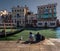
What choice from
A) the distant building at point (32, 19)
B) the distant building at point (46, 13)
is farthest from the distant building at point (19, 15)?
the distant building at point (46, 13)

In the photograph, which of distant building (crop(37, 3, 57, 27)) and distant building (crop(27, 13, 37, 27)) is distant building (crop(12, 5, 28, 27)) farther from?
distant building (crop(37, 3, 57, 27))

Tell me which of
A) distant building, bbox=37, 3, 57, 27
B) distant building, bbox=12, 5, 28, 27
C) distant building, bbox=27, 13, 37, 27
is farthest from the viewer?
distant building, bbox=12, 5, 28, 27

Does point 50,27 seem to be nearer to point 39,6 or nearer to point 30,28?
point 30,28

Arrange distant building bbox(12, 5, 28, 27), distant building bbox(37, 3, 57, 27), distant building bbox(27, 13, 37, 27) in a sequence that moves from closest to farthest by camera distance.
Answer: distant building bbox(37, 3, 57, 27) < distant building bbox(27, 13, 37, 27) < distant building bbox(12, 5, 28, 27)

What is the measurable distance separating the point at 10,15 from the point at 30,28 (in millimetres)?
1213

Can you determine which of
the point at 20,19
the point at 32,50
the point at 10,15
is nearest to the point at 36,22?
the point at 20,19

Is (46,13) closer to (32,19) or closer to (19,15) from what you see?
(32,19)

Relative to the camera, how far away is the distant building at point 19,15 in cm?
773

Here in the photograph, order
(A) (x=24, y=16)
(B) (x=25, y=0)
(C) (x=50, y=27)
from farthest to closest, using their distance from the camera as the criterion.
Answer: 1. (C) (x=50, y=27)
2. (A) (x=24, y=16)
3. (B) (x=25, y=0)

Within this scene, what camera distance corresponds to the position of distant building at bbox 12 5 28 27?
7.73 m

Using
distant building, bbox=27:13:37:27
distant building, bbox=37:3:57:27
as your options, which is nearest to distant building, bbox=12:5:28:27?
distant building, bbox=27:13:37:27

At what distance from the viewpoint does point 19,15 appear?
823cm

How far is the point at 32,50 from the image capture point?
3.99 meters

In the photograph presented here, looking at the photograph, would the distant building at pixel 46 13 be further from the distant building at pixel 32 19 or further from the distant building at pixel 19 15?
the distant building at pixel 19 15
